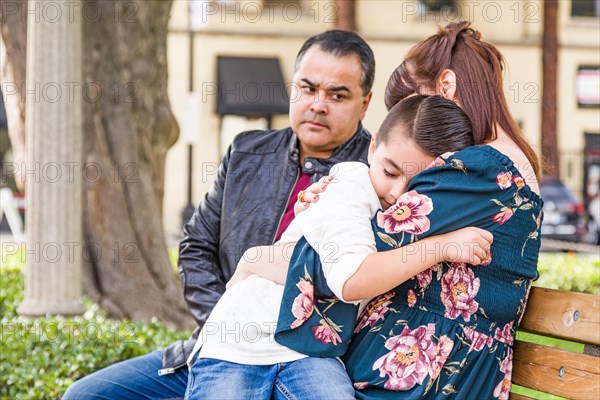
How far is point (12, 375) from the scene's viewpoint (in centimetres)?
457

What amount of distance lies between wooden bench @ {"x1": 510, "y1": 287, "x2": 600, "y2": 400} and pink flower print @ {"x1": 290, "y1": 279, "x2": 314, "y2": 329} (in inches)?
28.8

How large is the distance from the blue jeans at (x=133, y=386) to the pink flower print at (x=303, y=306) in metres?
0.87

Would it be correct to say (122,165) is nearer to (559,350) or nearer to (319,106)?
(319,106)

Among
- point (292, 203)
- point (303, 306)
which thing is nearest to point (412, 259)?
point (303, 306)

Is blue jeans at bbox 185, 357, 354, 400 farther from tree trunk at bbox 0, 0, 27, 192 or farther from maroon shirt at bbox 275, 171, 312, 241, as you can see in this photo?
tree trunk at bbox 0, 0, 27, 192

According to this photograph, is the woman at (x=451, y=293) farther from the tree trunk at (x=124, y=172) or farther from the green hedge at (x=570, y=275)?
the green hedge at (x=570, y=275)

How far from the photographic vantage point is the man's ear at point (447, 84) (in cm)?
279

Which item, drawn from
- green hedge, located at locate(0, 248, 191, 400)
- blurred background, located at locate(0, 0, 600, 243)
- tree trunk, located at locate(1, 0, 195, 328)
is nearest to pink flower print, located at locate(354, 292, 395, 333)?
green hedge, located at locate(0, 248, 191, 400)

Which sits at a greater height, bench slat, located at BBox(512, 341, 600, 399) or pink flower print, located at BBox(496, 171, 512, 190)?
pink flower print, located at BBox(496, 171, 512, 190)

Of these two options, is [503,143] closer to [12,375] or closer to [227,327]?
[227,327]

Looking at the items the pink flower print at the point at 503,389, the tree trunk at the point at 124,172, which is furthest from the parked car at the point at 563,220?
the pink flower print at the point at 503,389

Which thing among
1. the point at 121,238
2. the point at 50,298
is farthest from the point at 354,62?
the point at 121,238

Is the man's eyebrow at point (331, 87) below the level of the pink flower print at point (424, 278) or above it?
above

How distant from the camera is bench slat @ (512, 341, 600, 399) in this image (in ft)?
8.68
